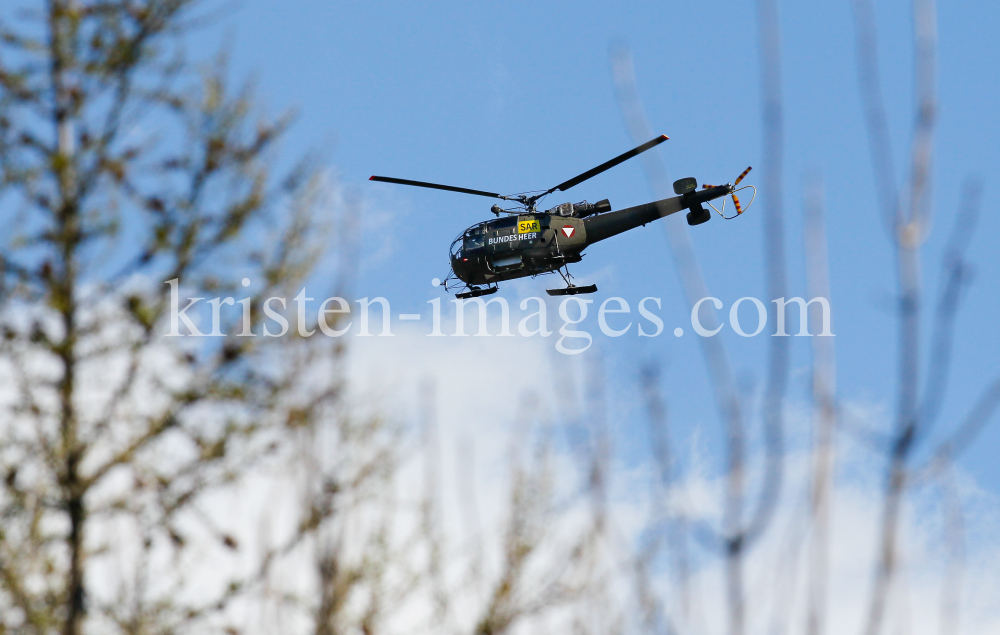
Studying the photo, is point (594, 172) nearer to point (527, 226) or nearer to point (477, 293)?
point (527, 226)

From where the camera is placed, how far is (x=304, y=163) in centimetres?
780

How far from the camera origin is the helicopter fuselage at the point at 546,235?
16.3 m

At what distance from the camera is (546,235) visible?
53.5 feet

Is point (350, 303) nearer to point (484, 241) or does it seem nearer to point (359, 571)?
point (359, 571)

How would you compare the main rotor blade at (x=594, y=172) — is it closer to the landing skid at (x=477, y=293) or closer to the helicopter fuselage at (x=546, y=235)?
the helicopter fuselage at (x=546, y=235)

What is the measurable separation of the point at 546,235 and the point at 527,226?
0.38 m

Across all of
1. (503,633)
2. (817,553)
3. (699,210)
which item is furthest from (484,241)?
(817,553)

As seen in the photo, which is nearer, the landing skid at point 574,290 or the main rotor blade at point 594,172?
the main rotor blade at point 594,172

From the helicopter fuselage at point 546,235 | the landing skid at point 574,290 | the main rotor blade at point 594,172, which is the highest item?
the main rotor blade at point 594,172

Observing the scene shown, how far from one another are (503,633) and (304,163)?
14.6ft

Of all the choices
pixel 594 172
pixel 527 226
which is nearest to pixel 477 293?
pixel 527 226

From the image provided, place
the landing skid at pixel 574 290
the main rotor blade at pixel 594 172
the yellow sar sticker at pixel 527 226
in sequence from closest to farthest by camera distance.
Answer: the main rotor blade at pixel 594 172 < the landing skid at pixel 574 290 < the yellow sar sticker at pixel 527 226

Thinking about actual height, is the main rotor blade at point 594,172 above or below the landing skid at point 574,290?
above

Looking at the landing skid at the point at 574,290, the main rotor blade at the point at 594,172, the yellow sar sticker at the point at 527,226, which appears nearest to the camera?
the main rotor blade at the point at 594,172
